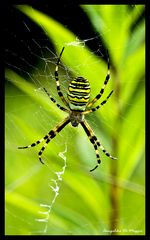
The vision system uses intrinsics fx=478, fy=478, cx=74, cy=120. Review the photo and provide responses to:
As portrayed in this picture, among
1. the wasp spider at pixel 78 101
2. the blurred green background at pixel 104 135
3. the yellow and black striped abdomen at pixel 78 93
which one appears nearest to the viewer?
the blurred green background at pixel 104 135

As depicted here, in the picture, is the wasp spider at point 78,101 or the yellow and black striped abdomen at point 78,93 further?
the yellow and black striped abdomen at point 78,93

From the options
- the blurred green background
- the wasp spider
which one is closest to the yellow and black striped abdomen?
the wasp spider

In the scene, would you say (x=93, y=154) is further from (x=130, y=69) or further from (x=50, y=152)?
(x=130, y=69)

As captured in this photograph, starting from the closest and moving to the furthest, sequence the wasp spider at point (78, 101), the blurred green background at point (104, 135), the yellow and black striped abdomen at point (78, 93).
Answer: the blurred green background at point (104, 135)
the wasp spider at point (78, 101)
the yellow and black striped abdomen at point (78, 93)

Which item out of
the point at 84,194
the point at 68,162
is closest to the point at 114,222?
the point at 84,194

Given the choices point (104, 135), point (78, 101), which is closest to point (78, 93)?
point (78, 101)

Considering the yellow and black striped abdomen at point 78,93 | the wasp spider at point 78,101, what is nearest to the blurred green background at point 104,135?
the wasp spider at point 78,101

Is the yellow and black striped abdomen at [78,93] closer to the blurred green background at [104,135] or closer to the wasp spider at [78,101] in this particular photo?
the wasp spider at [78,101]

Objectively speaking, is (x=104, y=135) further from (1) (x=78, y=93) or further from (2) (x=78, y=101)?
(2) (x=78, y=101)

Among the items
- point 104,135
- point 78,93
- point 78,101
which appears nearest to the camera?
point 104,135
